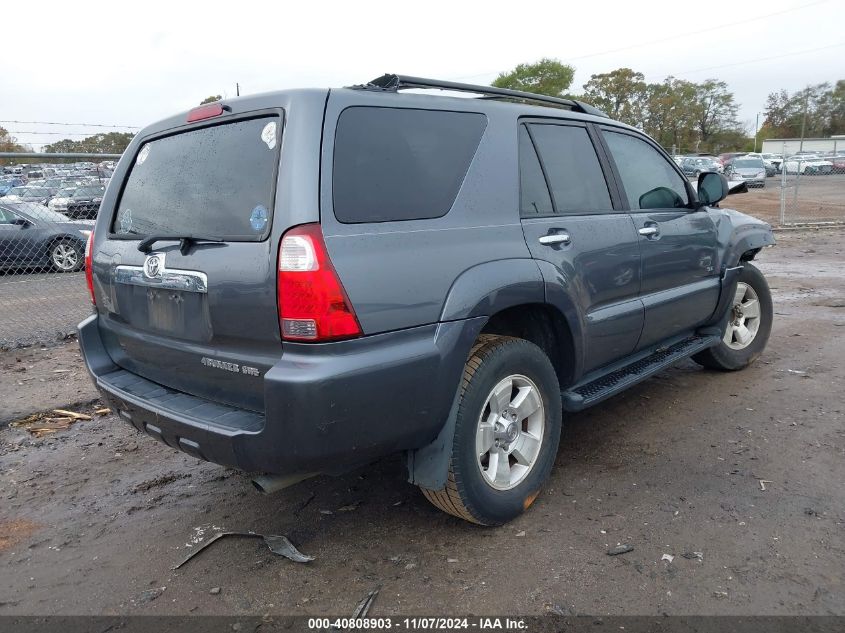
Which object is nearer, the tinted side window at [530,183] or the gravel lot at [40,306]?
the tinted side window at [530,183]

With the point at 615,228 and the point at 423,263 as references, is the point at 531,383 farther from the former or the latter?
the point at 615,228

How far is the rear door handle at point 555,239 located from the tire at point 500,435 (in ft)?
1.64

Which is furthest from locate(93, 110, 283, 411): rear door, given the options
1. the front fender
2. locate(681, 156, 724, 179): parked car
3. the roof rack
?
locate(681, 156, 724, 179): parked car

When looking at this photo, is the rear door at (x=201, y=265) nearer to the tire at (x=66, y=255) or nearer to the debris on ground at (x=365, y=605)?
the debris on ground at (x=365, y=605)

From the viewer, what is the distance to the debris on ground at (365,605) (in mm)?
2449

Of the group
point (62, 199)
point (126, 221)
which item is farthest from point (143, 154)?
point (62, 199)

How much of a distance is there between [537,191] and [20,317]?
22.3 ft

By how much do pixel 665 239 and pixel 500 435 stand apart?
1846mm

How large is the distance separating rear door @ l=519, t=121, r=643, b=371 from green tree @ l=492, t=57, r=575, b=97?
70.6m

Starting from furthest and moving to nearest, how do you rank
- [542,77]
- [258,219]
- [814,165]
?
[542,77]
[814,165]
[258,219]

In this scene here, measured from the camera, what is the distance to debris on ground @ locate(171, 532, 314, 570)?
2.82 meters

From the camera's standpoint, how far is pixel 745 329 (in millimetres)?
5242

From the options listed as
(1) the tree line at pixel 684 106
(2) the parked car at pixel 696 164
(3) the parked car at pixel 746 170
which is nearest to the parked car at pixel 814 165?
(3) the parked car at pixel 746 170

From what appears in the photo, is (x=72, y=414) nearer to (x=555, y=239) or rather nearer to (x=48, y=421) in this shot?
(x=48, y=421)
